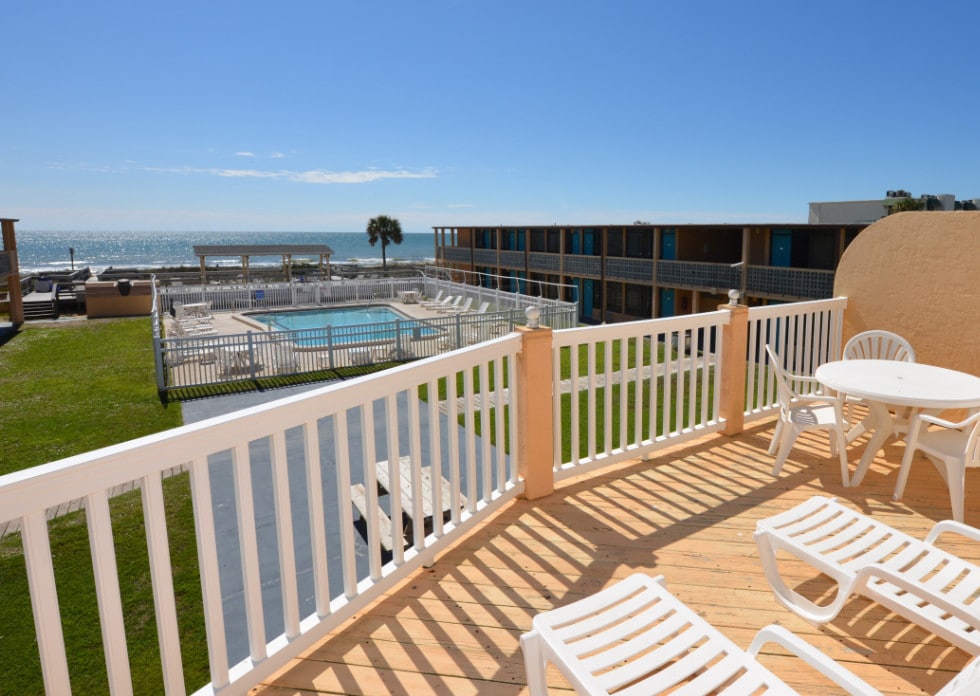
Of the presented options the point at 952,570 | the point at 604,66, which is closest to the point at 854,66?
the point at 604,66

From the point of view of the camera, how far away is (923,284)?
16.8 feet

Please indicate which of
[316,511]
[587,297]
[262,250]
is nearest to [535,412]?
[316,511]

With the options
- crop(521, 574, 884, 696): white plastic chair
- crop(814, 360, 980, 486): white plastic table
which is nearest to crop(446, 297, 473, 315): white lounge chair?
crop(814, 360, 980, 486): white plastic table

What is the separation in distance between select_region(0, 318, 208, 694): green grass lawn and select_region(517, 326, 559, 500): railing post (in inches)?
111

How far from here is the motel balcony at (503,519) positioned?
1.64 metres

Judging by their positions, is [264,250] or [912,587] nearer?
[912,587]

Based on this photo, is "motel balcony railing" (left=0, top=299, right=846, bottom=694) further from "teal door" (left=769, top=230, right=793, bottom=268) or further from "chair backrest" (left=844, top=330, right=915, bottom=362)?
"teal door" (left=769, top=230, right=793, bottom=268)

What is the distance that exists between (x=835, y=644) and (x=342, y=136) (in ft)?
364

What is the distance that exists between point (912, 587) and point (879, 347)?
160 inches

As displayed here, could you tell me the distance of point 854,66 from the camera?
164ft

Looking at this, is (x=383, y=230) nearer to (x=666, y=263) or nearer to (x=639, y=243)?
(x=639, y=243)

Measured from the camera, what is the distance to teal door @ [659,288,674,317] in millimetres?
28641

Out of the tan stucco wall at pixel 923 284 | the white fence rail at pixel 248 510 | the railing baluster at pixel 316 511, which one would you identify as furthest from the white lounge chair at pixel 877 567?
the tan stucco wall at pixel 923 284

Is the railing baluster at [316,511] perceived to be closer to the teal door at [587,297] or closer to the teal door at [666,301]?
→ the teal door at [666,301]
